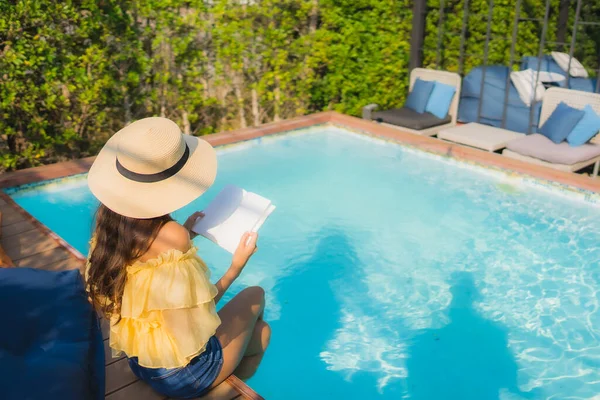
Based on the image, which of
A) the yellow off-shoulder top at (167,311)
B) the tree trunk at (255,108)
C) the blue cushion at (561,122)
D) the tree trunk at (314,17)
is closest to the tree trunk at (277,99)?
the tree trunk at (255,108)

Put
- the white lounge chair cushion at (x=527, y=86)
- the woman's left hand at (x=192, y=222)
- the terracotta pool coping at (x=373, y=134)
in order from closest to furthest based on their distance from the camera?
1. the woman's left hand at (x=192, y=222)
2. the terracotta pool coping at (x=373, y=134)
3. the white lounge chair cushion at (x=527, y=86)

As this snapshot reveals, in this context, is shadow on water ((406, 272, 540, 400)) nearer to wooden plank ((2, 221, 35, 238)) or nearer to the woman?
the woman

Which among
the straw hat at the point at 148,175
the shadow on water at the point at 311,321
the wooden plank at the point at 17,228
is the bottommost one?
the shadow on water at the point at 311,321

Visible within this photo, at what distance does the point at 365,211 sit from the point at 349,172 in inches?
40.6

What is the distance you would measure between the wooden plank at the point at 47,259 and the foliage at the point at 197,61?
92.4 inches

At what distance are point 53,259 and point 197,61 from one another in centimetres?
405

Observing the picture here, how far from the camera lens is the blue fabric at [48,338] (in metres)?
2.44

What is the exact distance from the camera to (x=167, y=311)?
238 centimetres

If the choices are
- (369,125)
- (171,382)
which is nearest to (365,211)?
(369,125)

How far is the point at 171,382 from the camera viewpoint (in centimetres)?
262

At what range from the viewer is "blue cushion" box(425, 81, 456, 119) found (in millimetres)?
8000

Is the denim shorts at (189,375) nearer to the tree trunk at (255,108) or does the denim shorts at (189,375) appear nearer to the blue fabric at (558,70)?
the tree trunk at (255,108)

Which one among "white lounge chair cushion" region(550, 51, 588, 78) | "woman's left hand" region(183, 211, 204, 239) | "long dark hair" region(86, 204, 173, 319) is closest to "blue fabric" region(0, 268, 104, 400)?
"long dark hair" region(86, 204, 173, 319)

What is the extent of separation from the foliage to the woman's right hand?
4.30 metres
